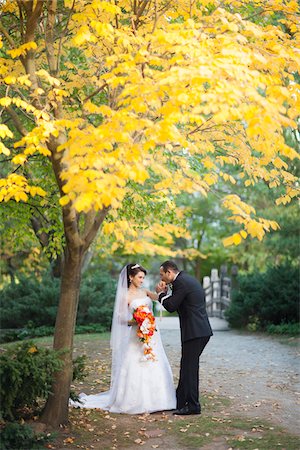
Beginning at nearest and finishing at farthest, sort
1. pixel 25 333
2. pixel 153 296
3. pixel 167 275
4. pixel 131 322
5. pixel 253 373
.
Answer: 1. pixel 167 275
2. pixel 131 322
3. pixel 153 296
4. pixel 253 373
5. pixel 25 333

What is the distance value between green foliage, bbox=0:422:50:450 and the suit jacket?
2.81m

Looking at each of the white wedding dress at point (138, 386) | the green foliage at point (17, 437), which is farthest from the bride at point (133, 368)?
the green foliage at point (17, 437)

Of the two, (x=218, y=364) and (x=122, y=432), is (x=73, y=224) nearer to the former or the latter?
(x=122, y=432)

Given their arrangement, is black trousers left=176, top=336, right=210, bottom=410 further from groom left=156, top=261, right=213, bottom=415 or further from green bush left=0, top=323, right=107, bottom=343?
green bush left=0, top=323, right=107, bottom=343

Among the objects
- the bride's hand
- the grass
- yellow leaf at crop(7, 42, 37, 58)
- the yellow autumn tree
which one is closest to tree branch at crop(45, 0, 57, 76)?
the yellow autumn tree

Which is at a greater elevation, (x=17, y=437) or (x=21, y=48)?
(x=21, y=48)

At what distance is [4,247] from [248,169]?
1427 cm

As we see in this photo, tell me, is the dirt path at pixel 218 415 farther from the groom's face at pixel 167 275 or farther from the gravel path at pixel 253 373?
the groom's face at pixel 167 275

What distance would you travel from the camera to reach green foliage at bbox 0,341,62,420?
7094mm

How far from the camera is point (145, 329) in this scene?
9.24 meters

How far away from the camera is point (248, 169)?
8.80 m

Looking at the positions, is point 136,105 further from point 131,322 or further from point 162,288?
point 131,322

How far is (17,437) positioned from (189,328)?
10.1ft

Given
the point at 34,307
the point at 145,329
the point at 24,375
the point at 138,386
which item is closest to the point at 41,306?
the point at 34,307
